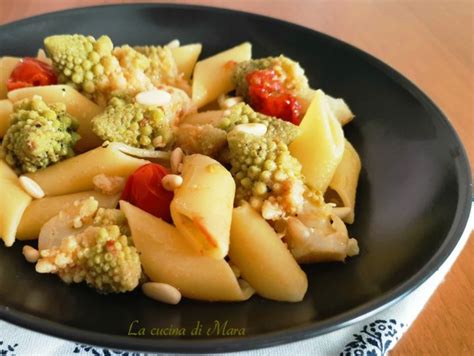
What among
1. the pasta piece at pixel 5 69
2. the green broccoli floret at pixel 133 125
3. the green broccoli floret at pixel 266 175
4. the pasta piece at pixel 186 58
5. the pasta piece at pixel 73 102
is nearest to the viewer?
the green broccoli floret at pixel 266 175

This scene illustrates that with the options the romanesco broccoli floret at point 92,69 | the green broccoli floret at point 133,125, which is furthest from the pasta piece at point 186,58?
the green broccoli floret at point 133,125

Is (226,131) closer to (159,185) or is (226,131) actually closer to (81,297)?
(159,185)

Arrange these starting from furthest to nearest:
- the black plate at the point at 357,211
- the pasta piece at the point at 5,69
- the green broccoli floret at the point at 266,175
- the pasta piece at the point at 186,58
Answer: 1. the pasta piece at the point at 186,58
2. the pasta piece at the point at 5,69
3. the green broccoli floret at the point at 266,175
4. the black plate at the point at 357,211

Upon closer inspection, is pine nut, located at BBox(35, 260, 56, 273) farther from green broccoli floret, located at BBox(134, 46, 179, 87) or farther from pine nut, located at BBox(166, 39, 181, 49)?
pine nut, located at BBox(166, 39, 181, 49)

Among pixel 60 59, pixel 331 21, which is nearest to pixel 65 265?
pixel 60 59

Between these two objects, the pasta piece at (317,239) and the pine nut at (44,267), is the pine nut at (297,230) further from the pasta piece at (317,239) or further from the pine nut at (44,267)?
the pine nut at (44,267)

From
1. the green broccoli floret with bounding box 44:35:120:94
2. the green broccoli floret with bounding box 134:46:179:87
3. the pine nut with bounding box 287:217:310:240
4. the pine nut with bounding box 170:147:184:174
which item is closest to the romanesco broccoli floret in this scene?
the green broccoli floret with bounding box 44:35:120:94
